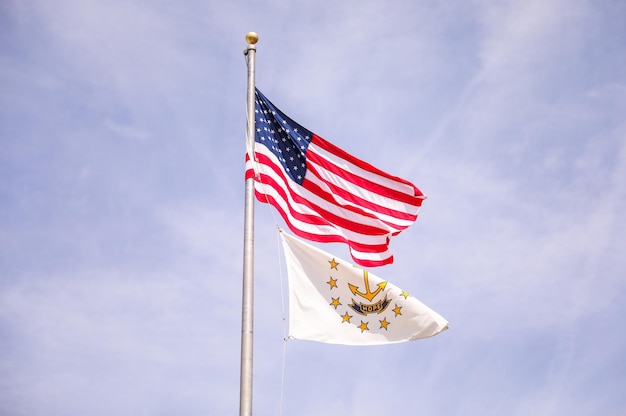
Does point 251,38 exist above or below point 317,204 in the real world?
above

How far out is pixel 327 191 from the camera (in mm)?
20891

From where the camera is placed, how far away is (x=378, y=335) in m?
19.1

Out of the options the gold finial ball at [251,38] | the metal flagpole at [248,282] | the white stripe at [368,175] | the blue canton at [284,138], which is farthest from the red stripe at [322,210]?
the gold finial ball at [251,38]

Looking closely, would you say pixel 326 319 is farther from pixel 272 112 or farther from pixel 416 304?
pixel 272 112

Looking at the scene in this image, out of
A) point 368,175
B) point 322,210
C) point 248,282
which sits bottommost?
point 248,282

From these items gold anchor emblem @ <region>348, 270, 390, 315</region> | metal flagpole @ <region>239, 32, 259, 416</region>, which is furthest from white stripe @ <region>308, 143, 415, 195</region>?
gold anchor emblem @ <region>348, 270, 390, 315</region>

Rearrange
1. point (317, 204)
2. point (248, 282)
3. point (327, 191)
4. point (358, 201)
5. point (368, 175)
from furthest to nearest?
point (368, 175) < point (358, 201) < point (327, 191) < point (317, 204) < point (248, 282)

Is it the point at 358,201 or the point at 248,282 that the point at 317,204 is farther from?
the point at 248,282

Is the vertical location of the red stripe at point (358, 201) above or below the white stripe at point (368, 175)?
below

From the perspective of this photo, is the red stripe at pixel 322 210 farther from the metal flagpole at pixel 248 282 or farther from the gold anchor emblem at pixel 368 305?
the gold anchor emblem at pixel 368 305

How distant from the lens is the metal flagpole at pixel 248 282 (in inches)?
607

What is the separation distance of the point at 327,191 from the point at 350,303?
3.34 m

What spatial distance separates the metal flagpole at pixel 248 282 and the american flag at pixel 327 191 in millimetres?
734

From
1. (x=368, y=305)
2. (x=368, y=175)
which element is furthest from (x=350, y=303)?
(x=368, y=175)
